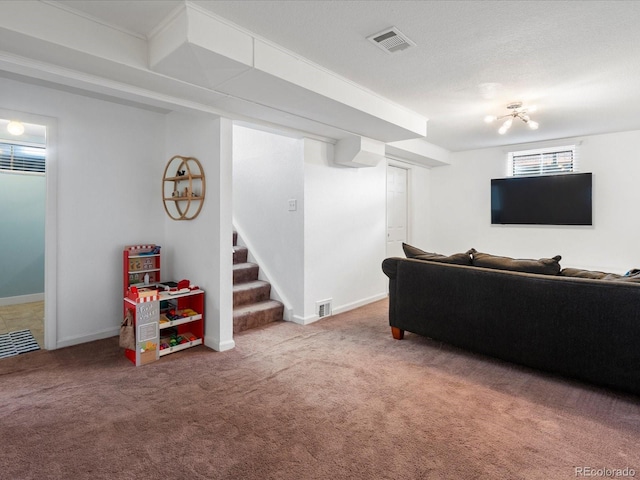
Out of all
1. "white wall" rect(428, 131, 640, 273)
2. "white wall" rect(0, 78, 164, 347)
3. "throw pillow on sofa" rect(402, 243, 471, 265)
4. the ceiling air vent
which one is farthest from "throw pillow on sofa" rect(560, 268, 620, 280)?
"white wall" rect(0, 78, 164, 347)

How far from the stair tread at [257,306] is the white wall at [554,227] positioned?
3342 millimetres

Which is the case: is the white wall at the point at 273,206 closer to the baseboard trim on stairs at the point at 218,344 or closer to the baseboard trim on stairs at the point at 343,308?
the baseboard trim on stairs at the point at 343,308

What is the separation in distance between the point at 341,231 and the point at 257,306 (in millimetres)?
1360

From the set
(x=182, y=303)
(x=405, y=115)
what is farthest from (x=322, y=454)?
(x=405, y=115)

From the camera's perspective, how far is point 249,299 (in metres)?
4.10

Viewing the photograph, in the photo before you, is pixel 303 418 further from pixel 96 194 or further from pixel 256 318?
pixel 96 194

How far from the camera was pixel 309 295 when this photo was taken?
4.02 meters

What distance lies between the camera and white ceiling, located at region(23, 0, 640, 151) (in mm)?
1964

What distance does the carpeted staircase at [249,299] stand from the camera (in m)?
3.76

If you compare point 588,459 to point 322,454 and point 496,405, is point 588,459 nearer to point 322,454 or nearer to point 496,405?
point 496,405

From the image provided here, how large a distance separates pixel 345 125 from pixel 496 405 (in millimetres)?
2685

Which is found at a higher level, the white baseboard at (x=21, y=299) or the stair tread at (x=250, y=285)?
the stair tread at (x=250, y=285)

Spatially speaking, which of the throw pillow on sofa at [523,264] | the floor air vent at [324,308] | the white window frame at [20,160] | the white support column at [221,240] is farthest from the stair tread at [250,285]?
the white window frame at [20,160]

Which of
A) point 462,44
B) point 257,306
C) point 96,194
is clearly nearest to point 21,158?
point 96,194
